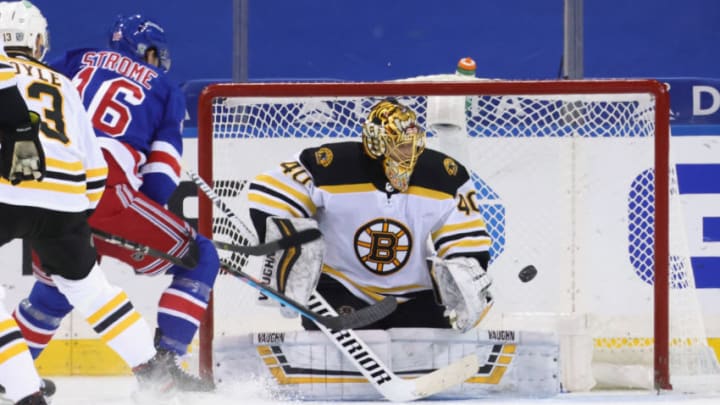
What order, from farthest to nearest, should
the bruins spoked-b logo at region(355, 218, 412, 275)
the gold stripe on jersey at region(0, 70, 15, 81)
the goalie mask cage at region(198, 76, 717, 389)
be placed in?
the goalie mask cage at region(198, 76, 717, 389)
the bruins spoked-b logo at region(355, 218, 412, 275)
the gold stripe on jersey at region(0, 70, 15, 81)

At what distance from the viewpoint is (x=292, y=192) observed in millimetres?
3170

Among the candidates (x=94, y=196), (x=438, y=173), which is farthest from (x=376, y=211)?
(x=94, y=196)

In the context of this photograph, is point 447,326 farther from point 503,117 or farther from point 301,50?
point 301,50

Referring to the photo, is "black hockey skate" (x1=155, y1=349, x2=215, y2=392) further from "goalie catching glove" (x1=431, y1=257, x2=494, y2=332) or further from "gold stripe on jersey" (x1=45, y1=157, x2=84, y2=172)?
"goalie catching glove" (x1=431, y1=257, x2=494, y2=332)

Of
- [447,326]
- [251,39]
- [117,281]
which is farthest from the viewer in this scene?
[251,39]

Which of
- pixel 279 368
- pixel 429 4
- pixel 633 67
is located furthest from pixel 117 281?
pixel 633 67

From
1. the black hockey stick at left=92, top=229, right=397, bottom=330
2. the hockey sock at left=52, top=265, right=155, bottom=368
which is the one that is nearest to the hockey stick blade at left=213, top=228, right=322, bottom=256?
the black hockey stick at left=92, top=229, right=397, bottom=330

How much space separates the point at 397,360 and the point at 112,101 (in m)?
0.96

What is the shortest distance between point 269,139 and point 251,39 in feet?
3.76

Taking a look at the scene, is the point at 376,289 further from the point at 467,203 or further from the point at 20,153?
the point at 20,153

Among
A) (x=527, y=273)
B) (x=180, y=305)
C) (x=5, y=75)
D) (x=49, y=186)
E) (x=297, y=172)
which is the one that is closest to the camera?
(x=5, y=75)

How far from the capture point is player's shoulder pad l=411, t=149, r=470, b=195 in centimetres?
314

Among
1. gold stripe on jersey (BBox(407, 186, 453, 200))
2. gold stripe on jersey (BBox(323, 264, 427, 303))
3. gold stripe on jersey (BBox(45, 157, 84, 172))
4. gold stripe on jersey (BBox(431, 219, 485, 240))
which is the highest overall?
gold stripe on jersey (BBox(45, 157, 84, 172))

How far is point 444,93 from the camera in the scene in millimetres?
3342
